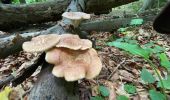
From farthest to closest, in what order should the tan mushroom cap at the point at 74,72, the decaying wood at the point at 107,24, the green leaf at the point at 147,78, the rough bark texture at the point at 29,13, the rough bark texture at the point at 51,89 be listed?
1. the decaying wood at the point at 107,24
2. the rough bark texture at the point at 29,13
3. the green leaf at the point at 147,78
4. the rough bark texture at the point at 51,89
5. the tan mushroom cap at the point at 74,72

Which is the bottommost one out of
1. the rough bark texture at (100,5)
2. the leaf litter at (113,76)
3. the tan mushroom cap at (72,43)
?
the leaf litter at (113,76)

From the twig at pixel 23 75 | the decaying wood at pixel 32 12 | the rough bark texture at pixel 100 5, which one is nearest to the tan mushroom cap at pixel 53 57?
the twig at pixel 23 75

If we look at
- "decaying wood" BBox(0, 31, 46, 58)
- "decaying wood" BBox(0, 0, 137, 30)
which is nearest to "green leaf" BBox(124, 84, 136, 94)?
"decaying wood" BBox(0, 31, 46, 58)

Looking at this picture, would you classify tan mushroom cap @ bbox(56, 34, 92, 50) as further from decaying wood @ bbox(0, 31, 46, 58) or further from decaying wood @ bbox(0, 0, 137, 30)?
decaying wood @ bbox(0, 0, 137, 30)

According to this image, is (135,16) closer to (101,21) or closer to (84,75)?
(101,21)

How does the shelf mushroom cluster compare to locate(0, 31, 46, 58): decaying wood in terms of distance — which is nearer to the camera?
the shelf mushroom cluster

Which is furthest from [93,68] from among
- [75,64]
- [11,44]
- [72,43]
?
[11,44]

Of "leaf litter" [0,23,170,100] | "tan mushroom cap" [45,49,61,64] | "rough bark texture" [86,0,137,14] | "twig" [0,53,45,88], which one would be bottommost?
"leaf litter" [0,23,170,100]

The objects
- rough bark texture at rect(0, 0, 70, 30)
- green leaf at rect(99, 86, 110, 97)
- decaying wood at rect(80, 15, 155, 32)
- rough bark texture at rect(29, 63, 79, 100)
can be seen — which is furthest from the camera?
decaying wood at rect(80, 15, 155, 32)

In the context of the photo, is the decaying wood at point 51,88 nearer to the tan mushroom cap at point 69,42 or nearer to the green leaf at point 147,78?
the tan mushroom cap at point 69,42
